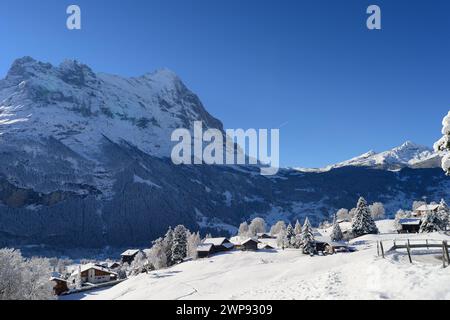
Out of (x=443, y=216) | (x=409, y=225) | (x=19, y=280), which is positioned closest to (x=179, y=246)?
(x=443, y=216)

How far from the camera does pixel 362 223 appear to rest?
10538 centimetres

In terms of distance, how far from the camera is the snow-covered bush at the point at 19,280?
35.2 metres

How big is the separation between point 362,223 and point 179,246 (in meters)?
47.7

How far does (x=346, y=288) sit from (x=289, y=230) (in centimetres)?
9198

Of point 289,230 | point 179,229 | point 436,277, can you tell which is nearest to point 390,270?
point 436,277

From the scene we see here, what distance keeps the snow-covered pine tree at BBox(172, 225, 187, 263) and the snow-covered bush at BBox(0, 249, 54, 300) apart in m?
56.5

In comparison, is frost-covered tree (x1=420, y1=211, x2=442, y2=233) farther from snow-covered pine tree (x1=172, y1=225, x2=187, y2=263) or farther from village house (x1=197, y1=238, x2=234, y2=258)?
snow-covered pine tree (x1=172, y1=225, x2=187, y2=263)

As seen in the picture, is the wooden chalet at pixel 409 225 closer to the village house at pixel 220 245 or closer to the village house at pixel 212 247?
the village house at pixel 220 245

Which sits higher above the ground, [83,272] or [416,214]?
[416,214]

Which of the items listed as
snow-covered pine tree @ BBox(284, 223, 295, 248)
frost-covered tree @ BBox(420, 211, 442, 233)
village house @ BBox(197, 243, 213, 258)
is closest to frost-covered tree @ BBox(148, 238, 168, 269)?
village house @ BBox(197, 243, 213, 258)

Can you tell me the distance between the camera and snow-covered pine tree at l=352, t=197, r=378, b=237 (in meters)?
105

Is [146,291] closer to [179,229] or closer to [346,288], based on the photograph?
[346,288]

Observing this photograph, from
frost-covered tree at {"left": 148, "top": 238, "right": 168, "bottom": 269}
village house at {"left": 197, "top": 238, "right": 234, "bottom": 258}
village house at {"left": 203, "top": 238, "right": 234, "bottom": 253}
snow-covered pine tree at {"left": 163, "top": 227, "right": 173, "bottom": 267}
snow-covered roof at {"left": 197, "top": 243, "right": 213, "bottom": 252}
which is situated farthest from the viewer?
village house at {"left": 203, "top": 238, "right": 234, "bottom": 253}
